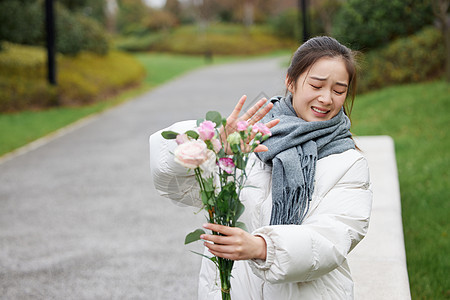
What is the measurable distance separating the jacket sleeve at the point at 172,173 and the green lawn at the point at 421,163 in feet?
6.52

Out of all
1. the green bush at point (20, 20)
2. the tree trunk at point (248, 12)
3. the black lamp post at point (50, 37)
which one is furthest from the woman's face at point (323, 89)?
the tree trunk at point (248, 12)

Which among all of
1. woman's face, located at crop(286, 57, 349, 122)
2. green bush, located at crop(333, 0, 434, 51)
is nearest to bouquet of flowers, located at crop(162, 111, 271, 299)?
woman's face, located at crop(286, 57, 349, 122)

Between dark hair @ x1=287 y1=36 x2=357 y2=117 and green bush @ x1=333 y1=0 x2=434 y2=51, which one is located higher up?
green bush @ x1=333 y1=0 x2=434 y2=51

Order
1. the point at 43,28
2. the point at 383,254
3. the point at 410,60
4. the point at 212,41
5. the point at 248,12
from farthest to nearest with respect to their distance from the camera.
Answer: the point at 248,12 → the point at 212,41 → the point at 43,28 → the point at 410,60 → the point at 383,254

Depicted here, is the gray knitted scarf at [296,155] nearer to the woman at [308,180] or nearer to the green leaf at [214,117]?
the woman at [308,180]

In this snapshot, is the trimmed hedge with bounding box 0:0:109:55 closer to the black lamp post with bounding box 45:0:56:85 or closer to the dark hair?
the black lamp post with bounding box 45:0:56:85

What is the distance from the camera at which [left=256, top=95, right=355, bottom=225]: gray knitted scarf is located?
6.57 feet

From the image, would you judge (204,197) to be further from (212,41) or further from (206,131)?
(212,41)

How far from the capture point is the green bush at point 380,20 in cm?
1217

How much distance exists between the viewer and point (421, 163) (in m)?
6.73

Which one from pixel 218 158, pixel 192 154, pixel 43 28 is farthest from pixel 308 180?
pixel 43 28

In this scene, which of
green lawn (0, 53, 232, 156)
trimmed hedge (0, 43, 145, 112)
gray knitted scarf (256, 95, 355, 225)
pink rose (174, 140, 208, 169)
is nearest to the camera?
pink rose (174, 140, 208, 169)

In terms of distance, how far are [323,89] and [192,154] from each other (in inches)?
28.3

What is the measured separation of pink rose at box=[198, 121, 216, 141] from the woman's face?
0.59 m
